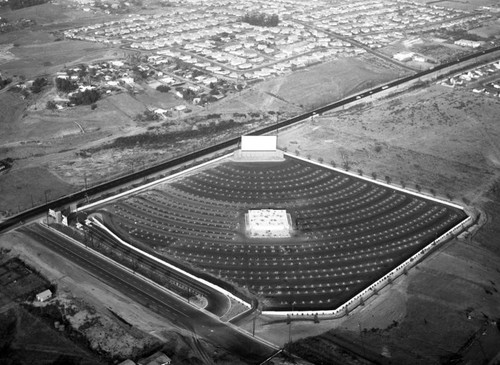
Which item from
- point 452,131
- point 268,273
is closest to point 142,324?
point 268,273

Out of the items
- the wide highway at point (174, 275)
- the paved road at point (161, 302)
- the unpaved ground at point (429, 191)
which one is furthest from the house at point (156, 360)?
the unpaved ground at point (429, 191)

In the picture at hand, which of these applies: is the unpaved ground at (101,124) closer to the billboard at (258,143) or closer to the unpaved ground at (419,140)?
the billboard at (258,143)

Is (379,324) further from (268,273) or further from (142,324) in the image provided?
(142,324)

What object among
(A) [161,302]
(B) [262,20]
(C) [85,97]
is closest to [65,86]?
(C) [85,97]

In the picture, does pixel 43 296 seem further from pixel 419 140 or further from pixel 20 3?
pixel 20 3

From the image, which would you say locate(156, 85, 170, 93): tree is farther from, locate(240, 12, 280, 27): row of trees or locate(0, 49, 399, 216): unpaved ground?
locate(240, 12, 280, 27): row of trees
